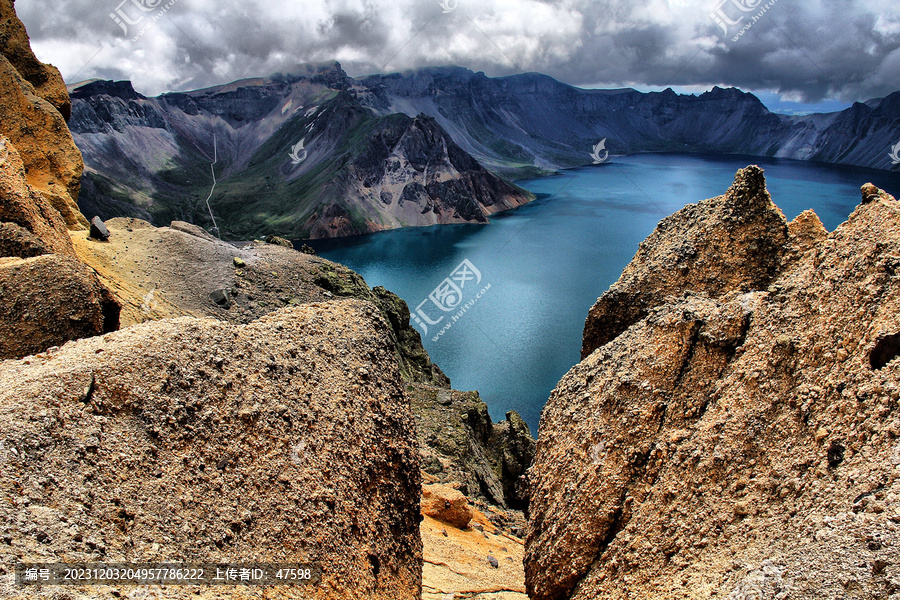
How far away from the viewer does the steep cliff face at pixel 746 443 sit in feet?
23.0

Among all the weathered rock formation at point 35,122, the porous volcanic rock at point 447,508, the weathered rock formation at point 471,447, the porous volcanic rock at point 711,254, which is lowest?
the porous volcanic rock at point 447,508

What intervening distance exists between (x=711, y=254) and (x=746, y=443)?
7795mm

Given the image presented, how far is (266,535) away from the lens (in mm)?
7109

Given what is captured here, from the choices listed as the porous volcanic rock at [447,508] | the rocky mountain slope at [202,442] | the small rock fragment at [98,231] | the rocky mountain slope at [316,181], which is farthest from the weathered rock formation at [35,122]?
the rocky mountain slope at [316,181]

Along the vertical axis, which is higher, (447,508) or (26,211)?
(26,211)

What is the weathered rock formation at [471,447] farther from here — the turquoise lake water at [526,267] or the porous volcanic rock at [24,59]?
the porous volcanic rock at [24,59]

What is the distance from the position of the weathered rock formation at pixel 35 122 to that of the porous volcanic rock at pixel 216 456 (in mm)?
21535

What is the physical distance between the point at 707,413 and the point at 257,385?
899 cm

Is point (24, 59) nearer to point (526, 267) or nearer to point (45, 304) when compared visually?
point (45, 304)

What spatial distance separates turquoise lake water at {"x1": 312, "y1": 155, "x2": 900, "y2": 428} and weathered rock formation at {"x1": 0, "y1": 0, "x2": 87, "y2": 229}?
29751 millimetres

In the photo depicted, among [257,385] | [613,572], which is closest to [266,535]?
[257,385]

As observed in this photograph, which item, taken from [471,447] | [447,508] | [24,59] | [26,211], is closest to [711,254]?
[447,508]

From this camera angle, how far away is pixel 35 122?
24.1 metres

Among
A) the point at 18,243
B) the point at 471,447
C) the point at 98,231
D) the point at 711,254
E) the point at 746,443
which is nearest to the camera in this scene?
the point at 746,443
